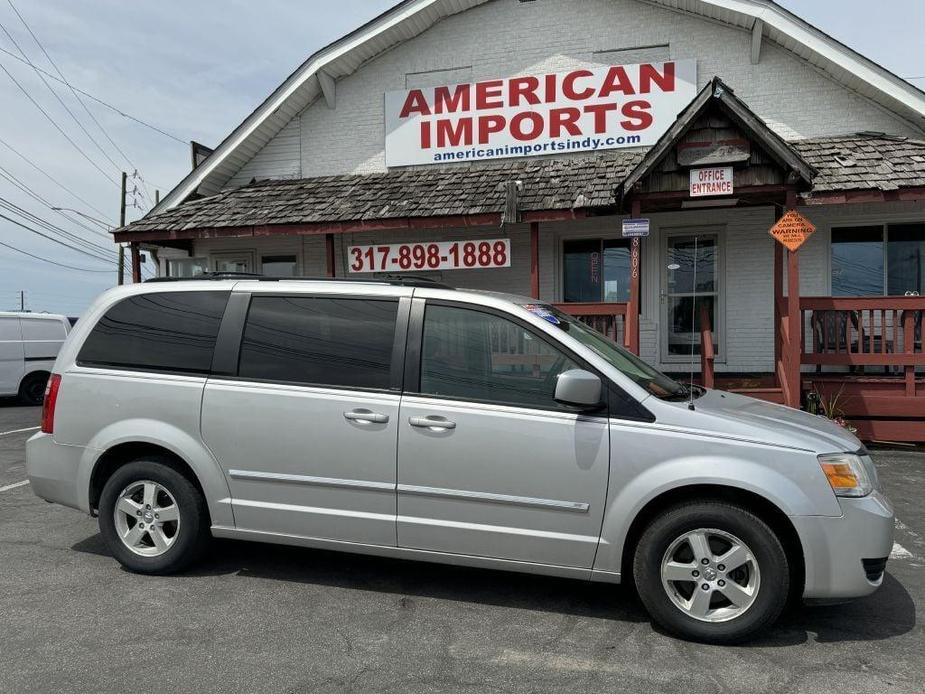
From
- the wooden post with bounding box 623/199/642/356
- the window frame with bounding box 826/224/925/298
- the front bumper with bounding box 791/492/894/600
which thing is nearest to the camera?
the front bumper with bounding box 791/492/894/600

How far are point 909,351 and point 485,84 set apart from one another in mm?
7350

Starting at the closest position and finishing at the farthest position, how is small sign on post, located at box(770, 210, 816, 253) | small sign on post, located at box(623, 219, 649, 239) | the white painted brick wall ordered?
small sign on post, located at box(770, 210, 816, 253) → small sign on post, located at box(623, 219, 649, 239) → the white painted brick wall

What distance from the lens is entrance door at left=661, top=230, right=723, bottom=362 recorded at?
10.6 meters

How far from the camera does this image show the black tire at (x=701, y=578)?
3252 mm

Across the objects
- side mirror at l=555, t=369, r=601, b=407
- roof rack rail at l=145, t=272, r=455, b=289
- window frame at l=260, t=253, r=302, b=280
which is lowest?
side mirror at l=555, t=369, r=601, b=407

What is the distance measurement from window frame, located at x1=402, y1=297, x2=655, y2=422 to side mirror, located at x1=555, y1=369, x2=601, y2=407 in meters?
0.11

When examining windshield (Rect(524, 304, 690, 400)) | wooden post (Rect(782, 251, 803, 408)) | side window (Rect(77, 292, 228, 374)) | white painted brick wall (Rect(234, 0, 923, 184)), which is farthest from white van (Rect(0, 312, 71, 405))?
wooden post (Rect(782, 251, 803, 408))

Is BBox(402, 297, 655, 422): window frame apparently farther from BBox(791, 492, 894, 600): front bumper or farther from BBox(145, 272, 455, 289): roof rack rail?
BBox(791, 492, 894, 600): front bumper

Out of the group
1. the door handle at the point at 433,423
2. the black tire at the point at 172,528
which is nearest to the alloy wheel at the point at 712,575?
the door handle at the point at 433,423

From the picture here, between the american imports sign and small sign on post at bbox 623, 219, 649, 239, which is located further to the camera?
the american imports sign

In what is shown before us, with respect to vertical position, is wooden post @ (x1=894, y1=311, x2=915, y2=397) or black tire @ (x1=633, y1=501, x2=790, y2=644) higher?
wooden post @ (x1=894, y1=311, x2=915, y2=397)

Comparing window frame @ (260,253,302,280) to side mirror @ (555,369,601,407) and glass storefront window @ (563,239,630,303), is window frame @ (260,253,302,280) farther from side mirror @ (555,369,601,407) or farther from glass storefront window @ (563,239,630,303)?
side mirror @ (555,369,601,407)

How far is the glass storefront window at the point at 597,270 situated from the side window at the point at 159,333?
7.76m

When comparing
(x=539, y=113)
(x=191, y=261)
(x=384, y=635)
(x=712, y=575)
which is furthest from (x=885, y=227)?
(x=191, y=261)
